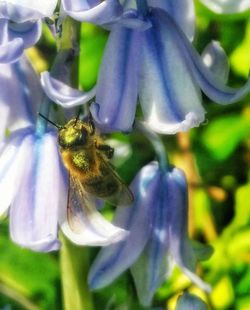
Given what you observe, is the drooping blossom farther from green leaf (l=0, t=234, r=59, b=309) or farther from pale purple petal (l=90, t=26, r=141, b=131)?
green leaf (l=0, t=234, r=59, b=309)

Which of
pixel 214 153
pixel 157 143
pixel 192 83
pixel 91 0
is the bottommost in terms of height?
pixel 214 153

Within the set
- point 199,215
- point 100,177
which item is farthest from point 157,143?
point 199,215

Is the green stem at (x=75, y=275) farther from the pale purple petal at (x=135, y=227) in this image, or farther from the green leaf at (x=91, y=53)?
the green leaf at (x=91, y=53)

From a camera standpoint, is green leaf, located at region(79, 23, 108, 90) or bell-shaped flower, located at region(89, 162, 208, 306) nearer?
bell-shaped flower, located at region(89, 162, 208, 306)

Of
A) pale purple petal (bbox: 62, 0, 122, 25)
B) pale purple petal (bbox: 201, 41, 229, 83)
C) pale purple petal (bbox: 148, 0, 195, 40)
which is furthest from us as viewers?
pale purple petal (bbox: 201, 41, 229, 83)

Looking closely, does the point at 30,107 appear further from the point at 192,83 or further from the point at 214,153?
the point at 214,153

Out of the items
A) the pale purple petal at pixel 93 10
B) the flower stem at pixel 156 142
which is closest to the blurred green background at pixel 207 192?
the flower stem at pixel 156 142

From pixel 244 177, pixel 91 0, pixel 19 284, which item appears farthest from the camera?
pixel 244 177

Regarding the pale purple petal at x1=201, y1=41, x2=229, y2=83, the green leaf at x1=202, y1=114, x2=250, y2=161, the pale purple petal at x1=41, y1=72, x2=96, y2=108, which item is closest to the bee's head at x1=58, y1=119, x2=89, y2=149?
the pale purple petal at x1=41, y1=72, x2=96, y2=108
